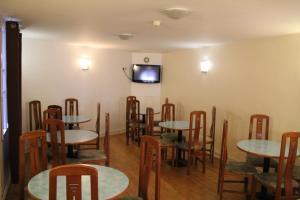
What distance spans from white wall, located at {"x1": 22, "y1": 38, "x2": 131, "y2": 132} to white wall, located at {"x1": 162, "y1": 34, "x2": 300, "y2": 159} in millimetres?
1636

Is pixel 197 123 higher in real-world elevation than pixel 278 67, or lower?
lower

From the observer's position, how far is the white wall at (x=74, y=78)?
5.25m

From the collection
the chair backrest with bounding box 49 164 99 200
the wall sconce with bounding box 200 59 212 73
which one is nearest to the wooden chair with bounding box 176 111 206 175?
the wall sconce with bounding box 200 59 212 73

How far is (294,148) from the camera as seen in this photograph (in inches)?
110

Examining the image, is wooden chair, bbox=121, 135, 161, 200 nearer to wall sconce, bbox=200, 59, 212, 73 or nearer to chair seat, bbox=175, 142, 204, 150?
chair seat, bbox=175, 142, 204, 150

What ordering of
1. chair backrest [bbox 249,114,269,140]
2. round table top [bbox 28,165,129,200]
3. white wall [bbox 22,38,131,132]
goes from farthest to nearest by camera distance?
white wall [bbox 22,38,131,132], chair backrest [bbox 249,114,269,140], round table top [bbox 28,165,129,200]

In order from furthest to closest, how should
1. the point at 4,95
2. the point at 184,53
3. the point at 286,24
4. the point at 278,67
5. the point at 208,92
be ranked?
the point at 184,53, the point at 208,92, the point at 278,67, the point at 4,95, the point at 286,24

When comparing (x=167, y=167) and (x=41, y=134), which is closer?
(x=41, y=134)

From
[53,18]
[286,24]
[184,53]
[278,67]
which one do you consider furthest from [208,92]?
[53,18]

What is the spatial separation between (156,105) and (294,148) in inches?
186

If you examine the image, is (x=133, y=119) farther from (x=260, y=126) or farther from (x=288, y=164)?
(x=288, y=164)

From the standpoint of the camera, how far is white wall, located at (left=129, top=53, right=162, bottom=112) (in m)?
7.10

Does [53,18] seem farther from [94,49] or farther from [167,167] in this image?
[94,49]

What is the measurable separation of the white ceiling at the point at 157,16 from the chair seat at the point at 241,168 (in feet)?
5.73
